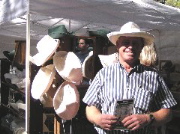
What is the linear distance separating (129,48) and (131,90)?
28 cm

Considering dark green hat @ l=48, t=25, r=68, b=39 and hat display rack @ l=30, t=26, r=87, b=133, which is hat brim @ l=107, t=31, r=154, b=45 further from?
dark green hat @ l=48, t=25, r=68, b=39

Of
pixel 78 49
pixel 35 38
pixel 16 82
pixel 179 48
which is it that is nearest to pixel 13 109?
pixel 16 82

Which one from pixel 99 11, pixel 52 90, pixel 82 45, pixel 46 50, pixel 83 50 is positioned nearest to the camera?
pixel 46 50

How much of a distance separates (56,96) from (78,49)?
773 mm

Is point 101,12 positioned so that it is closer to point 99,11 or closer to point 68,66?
point 99,11

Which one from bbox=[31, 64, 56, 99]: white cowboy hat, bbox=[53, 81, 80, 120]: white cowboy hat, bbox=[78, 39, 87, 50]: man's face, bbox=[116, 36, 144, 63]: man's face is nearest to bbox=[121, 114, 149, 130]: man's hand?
bbox=[116, 36, 144, 63]: man's face

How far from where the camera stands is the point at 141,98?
2166mm

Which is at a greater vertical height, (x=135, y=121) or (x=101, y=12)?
(x=101, y=12)

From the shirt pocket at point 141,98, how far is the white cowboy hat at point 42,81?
113 centimetres

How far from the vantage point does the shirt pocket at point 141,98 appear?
2164 mm

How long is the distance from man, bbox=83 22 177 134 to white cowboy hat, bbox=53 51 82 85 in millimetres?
731

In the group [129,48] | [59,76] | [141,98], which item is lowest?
[141,98]

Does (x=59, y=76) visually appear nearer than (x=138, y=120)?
No

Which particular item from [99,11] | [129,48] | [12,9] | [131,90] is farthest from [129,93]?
[99,11]
